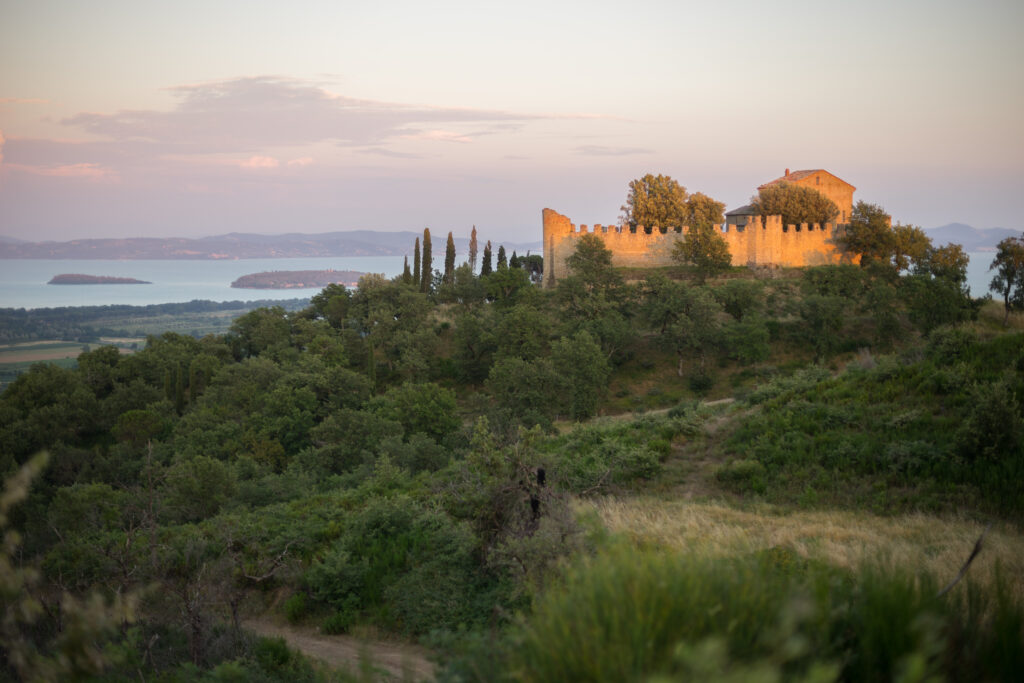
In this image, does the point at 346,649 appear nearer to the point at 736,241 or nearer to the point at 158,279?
the point at 736,241

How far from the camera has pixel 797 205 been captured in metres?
41.5

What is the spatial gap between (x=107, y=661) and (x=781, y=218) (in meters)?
42.1

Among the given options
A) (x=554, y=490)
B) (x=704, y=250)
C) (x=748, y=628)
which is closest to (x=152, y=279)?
(x=704, y=250)

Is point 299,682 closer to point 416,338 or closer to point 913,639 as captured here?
point 913,639

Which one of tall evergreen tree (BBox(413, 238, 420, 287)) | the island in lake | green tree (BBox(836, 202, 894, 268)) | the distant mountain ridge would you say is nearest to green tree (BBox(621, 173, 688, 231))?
green tree (BBox(836, 202, 894, 268))

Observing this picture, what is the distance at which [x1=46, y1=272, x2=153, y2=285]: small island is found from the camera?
103669mm

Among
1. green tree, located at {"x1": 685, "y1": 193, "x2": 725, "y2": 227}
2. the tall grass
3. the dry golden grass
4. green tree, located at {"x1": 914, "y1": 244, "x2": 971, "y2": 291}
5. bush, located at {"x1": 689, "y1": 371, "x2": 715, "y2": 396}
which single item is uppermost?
green tree, located at {"x1": 685, "y1": 193, "x2": 725, "y2": 227}

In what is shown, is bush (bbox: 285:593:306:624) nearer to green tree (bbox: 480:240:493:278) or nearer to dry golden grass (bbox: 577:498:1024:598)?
dry golden grass (bbox: 577:498:1024:598)

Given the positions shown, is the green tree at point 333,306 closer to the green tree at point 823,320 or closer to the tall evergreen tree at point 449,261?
the tall evergreen tree at point 449,261

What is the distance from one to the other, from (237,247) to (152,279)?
22.8 meters

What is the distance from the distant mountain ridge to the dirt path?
4480 inches

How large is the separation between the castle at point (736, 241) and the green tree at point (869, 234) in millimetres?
1045

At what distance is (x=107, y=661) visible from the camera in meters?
3.48

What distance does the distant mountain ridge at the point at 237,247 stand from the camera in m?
114
